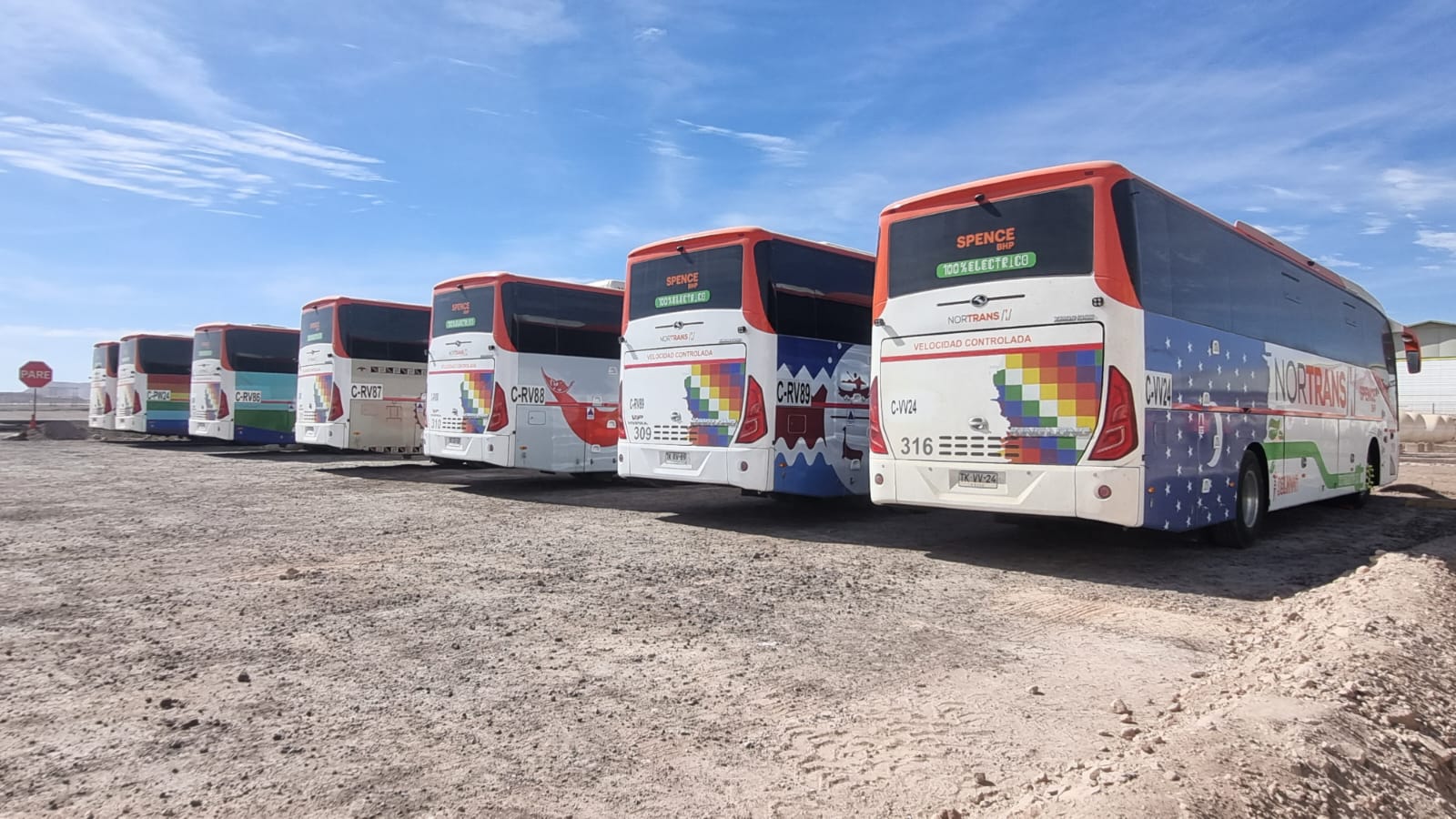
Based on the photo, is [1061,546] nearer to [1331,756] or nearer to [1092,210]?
[1092,210]

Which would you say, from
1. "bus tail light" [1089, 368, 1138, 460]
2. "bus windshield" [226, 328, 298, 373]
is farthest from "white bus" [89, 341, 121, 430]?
"bus tail light" [1089, 368, 1138, 460]

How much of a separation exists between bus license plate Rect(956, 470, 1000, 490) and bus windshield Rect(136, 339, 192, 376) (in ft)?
79.4

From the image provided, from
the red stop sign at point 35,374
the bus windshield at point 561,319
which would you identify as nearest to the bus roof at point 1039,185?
the bus windshield at point 561,319

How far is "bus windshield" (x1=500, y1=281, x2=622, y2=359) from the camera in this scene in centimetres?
1385

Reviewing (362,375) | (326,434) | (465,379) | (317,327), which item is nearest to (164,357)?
Answer: (317,327)

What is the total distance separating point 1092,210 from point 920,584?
3373 mm

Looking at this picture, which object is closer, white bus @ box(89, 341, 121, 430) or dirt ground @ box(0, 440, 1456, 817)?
dirt ground @ box(0, 440, 1456, 817)

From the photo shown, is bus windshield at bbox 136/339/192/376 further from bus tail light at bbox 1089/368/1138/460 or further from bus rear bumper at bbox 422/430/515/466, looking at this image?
bus tail light at bbox 1089/368/1138/460

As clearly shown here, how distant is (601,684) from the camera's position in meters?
4.43

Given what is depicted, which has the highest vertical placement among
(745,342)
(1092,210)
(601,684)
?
(1092,210)

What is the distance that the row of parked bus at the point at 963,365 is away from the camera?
7.40m

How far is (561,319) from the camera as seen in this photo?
14375mm

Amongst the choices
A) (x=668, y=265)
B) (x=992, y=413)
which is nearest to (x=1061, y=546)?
(x=992, y=413)

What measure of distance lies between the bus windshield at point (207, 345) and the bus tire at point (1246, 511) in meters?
22.0
